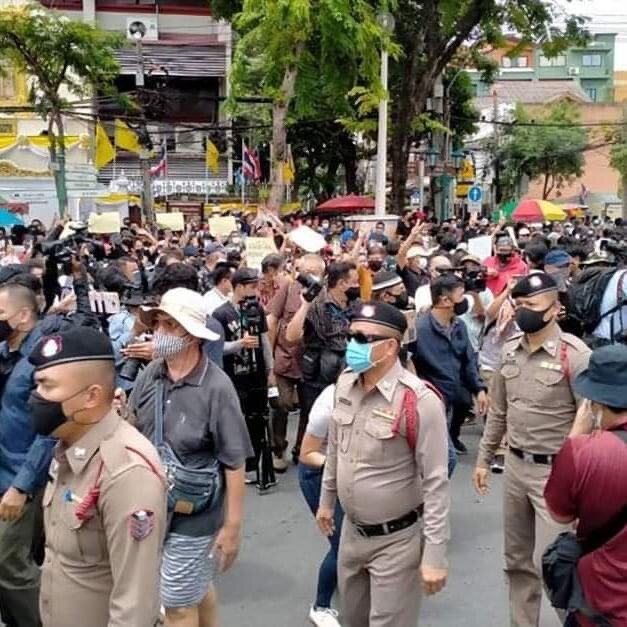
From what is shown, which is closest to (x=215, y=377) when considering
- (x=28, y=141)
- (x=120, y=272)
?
(x=120, y=272)

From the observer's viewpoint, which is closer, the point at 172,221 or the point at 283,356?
the point at 283,356

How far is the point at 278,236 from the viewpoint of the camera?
12.1 metres

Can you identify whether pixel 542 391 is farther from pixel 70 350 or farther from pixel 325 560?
pixel 70 350

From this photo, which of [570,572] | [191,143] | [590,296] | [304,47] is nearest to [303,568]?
[590,296]

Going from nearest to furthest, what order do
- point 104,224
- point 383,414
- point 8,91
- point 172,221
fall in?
1. point 383,414
2. point 104,224
3. point 172,221
4. point 8,91

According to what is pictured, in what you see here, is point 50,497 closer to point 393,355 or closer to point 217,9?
point 393,355

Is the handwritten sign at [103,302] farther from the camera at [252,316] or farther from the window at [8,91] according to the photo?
the window at [8,91]

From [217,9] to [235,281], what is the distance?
17.5 metres

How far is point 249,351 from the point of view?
6832mm

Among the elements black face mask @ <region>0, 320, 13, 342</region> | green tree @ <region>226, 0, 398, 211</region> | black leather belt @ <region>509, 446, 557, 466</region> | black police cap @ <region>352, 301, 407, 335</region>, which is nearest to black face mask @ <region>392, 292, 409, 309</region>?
black leather belt @ <region>509, 446, 557, 466</region>

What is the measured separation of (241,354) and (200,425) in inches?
121

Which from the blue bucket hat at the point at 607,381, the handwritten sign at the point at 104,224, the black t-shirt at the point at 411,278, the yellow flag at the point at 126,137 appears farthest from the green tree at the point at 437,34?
the blue bucket hat at the point at 607,381

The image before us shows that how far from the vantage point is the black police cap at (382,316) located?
149 inches

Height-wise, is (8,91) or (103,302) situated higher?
(8,91)
